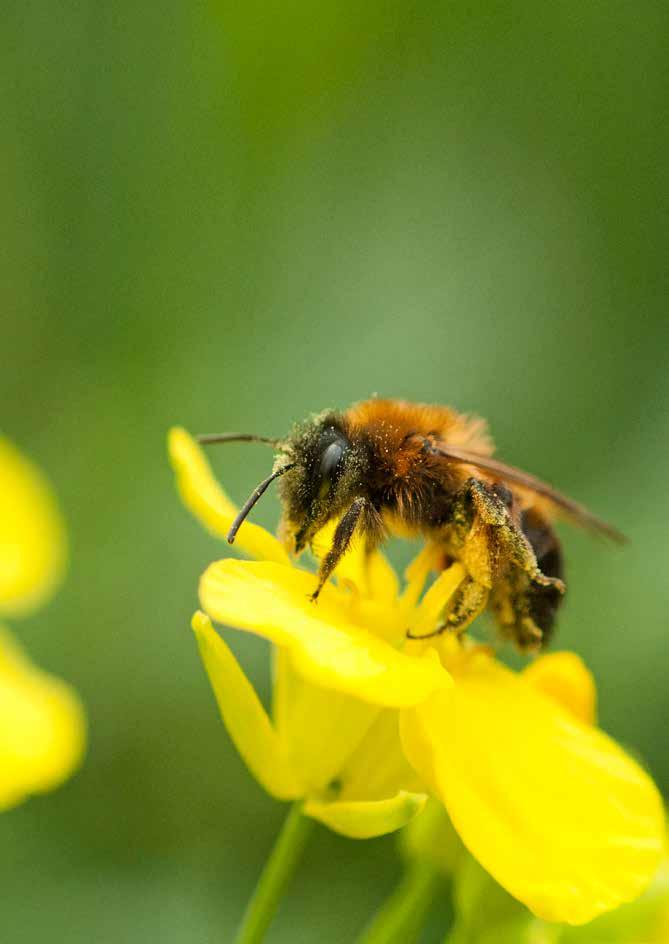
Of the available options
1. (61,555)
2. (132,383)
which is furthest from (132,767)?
(132,383)

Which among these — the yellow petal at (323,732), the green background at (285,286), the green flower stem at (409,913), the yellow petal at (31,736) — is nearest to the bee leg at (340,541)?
the yellow petal at (323,732)

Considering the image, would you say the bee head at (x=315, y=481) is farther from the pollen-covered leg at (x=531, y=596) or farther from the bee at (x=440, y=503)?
the pollen-covered leg at (x=531, y=596)

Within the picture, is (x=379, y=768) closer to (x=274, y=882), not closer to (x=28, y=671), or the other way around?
(x=274, y=882)

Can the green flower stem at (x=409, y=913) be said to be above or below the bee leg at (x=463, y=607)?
below

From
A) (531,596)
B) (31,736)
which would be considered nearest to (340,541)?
(531,596)

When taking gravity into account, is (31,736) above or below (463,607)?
below

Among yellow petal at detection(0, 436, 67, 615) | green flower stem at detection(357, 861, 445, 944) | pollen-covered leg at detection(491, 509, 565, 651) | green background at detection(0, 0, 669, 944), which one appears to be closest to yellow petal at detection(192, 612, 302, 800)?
green flower stem at detection(357, 861, 445, 944)

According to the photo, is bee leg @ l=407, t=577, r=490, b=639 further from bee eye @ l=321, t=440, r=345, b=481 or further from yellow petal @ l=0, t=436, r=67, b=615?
yellow petal @ l=0, t=436, r=67, b=615
